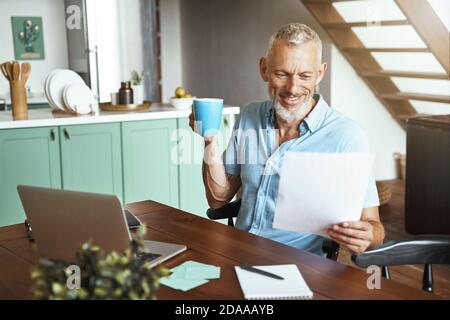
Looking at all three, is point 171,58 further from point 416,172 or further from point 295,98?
point 295,98

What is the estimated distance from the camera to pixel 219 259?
1.53 meters

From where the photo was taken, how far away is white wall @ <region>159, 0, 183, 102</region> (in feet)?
24.0

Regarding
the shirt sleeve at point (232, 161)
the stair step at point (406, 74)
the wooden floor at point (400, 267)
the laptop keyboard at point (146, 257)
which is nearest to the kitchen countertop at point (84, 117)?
the wooden floor at point (400, 267)

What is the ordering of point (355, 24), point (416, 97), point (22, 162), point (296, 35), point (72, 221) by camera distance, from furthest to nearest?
point (416, 97) → point (355, 24) → point (22, 162) → point (296, 35) → point (72, 221)

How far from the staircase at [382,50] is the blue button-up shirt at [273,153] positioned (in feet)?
A: 8.80

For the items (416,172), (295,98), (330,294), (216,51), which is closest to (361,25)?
(416,172)

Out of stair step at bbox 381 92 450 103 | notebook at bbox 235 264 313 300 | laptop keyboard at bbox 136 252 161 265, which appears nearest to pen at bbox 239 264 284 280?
notebook at bbox 235 264 313 300

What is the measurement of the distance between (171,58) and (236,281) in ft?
20.7

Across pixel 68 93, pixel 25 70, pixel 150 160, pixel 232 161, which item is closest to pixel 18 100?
pixel 25 70

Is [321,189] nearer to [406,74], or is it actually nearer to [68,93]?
[68,93]

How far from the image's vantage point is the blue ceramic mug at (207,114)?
69.4 inches

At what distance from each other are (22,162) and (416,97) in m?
3.28

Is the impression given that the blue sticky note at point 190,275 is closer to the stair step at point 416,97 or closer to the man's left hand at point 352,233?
the man's left hand at point 352,233

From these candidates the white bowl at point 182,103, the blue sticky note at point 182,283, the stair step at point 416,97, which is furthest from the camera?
the stair step at point 416,97
